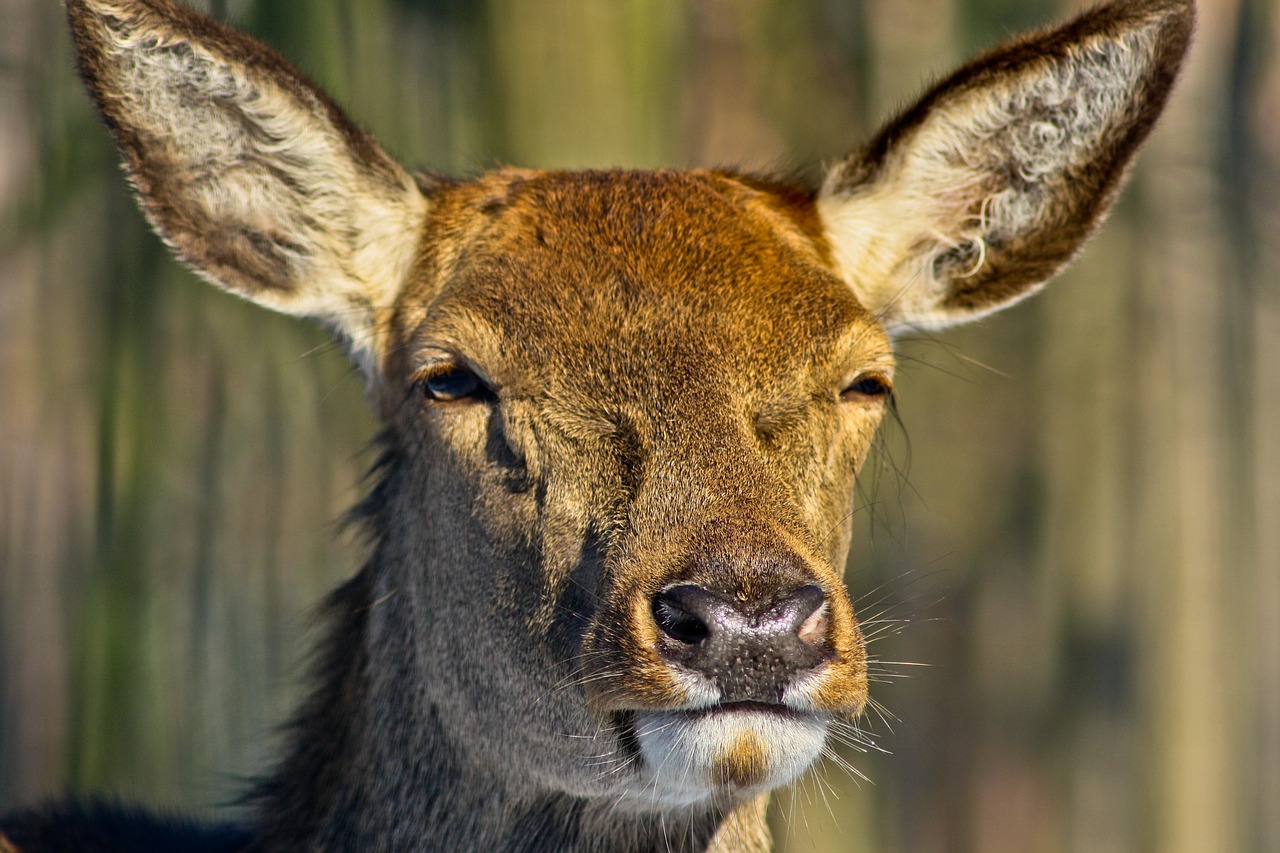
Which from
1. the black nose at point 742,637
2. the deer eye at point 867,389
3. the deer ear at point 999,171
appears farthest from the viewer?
the deer ear at point 999,171

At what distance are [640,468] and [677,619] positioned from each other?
499 millimetres

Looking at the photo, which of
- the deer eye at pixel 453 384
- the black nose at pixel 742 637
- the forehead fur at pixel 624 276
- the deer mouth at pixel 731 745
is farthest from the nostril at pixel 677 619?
the deer eye at pixel 453 384

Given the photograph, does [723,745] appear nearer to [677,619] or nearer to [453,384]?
[677,619]

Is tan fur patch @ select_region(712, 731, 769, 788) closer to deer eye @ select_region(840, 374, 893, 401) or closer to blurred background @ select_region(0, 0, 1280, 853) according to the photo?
deer eye @ select_region(840, 374, 893, 401)

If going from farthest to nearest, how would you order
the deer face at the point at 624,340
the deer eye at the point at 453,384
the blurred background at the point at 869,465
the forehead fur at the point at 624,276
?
the blurred background at the point at 869,465
the deer eye at the point at 453,384
the forehead fur at the point at 624,276
the deer face at the point at 624,340

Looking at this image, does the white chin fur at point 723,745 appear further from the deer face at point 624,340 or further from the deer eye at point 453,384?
the deer eye at point 453,384

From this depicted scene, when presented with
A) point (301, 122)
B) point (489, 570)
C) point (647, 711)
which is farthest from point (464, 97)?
point (647, 711)

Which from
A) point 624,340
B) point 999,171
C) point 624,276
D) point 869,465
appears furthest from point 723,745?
point 869,465

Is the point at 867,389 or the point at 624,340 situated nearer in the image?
the point at 624,340

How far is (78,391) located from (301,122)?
4996 mm

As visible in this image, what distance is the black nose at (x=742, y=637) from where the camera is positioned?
296cm

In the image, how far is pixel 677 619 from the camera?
3.03m

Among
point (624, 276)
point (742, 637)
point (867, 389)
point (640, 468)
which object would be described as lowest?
point (742, 637)

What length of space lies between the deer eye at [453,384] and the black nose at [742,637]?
3.27 feet
